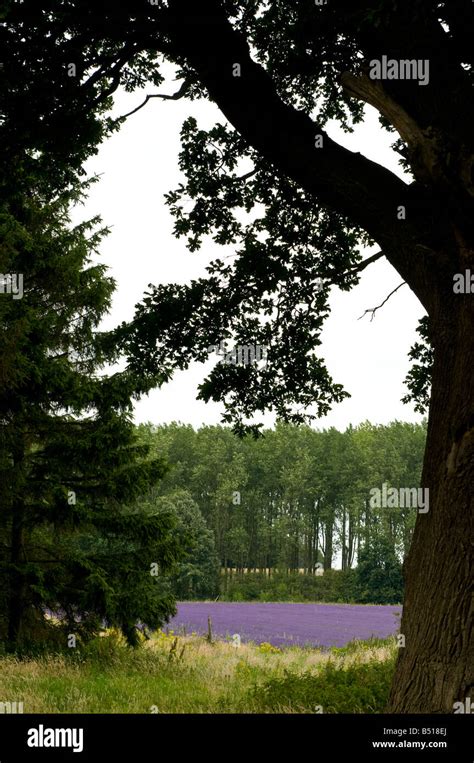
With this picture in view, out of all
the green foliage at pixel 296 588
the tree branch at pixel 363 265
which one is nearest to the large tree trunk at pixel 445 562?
the tree branch at pixel 363 265

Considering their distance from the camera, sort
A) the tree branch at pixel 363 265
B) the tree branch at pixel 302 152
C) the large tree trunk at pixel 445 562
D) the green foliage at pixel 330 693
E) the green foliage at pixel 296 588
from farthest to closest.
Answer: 1. the green foliage at pixel 296 588
2. the tree branch at pixel 363 265
3. the green foliage at pixel 330 693
4. the tree branch at pixel 302 152
5. the large tree trunk at pixel 445 562

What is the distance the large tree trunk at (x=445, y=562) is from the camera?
21.1 feet

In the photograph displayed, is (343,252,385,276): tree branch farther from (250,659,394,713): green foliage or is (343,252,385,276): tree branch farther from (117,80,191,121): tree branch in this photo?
(250,659,394,713): green foliage

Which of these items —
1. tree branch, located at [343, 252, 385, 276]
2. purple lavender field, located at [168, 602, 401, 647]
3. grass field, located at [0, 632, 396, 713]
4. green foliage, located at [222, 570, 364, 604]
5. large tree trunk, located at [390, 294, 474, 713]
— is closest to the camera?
large tree trunk, located at [390, 294, 474, 713]

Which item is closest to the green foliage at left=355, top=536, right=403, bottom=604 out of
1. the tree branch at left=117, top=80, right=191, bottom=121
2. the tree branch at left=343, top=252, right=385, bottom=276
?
the tree branch at left=343, top=252, right=385, bottom=276

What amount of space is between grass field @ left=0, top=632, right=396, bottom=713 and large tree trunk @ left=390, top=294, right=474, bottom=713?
261cm

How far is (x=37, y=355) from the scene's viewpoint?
45.8ft

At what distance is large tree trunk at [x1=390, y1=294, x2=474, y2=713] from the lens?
21.1 feet

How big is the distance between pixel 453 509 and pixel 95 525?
9.98 m

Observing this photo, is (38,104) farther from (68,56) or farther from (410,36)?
(410,36)

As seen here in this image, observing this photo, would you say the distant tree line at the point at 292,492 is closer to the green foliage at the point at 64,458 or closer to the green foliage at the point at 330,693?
the green foliage at the point at 64,458

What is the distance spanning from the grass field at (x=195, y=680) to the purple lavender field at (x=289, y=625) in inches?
93.5

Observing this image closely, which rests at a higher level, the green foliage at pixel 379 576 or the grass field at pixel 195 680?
the grass field at pixel 195 680
